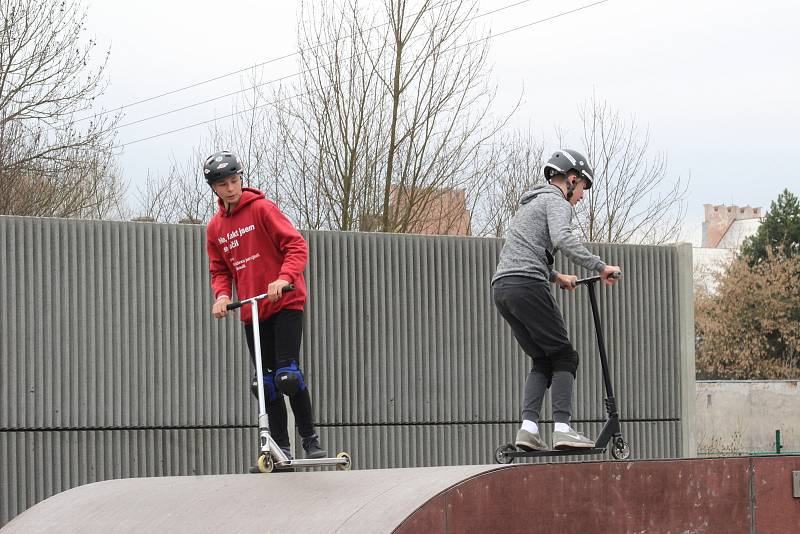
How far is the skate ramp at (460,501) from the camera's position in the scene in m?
4.97

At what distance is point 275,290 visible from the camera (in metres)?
6.20

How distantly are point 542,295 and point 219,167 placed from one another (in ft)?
Answer: 6.08

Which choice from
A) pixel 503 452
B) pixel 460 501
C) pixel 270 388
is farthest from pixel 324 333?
pixel 460 501

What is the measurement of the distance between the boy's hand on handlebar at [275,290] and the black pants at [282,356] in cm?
33

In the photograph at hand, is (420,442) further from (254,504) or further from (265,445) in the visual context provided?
(254,504)

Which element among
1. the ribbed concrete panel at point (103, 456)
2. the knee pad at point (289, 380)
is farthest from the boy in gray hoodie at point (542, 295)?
the ribbed concrete panel at point (103, 456)

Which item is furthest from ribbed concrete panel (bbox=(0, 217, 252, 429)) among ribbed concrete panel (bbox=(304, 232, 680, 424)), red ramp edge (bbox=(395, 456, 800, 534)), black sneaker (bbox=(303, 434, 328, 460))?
red ramp edge (bbox=(395, 456, 800, 534))

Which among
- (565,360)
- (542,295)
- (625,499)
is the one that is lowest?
(625,499)

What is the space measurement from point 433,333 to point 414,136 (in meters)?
8.34

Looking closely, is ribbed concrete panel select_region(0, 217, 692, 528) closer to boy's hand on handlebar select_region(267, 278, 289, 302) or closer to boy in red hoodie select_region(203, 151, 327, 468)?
boy in red hoodie select_region(203, 151, 327, 468)

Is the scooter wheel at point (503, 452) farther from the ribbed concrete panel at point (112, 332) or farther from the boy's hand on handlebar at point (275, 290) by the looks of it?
the ribbed concrete panel at point (112, 332)

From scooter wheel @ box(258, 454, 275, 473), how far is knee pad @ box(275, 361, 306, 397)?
52cm

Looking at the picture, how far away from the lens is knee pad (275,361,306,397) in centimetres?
641

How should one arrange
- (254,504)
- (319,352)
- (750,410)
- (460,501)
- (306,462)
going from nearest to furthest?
1. (460,501)
2. (254,504)
3. (306,462)
4. (319,352)
5. (750,410)
